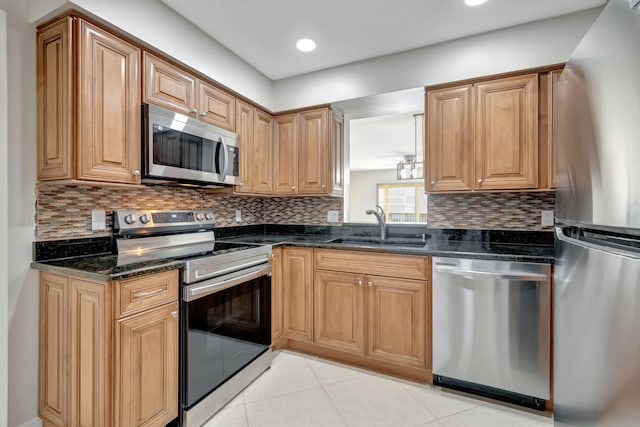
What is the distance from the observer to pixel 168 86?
1931mm

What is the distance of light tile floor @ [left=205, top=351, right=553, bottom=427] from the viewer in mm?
1749

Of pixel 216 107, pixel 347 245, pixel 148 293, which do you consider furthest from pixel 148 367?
pixel 216 107

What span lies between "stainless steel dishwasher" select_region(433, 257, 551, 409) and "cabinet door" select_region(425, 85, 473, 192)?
2.09 feet

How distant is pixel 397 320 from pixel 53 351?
1.97 m

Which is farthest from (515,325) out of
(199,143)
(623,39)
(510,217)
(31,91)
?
(31,91)

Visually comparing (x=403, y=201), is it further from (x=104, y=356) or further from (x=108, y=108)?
(x=104, y=356)

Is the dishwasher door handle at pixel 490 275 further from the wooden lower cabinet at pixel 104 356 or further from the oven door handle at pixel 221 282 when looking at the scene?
the wooden lower cabinet at pixel 104 356

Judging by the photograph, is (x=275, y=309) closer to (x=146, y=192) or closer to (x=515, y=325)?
(x=146, y=192)

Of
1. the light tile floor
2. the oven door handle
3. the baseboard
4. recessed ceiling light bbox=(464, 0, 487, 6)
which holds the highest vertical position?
recessed ceiling light bbox=(464, 0, 487, 6)

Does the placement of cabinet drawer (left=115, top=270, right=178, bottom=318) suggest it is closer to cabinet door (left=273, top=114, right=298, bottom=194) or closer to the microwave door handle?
the microwave door handle

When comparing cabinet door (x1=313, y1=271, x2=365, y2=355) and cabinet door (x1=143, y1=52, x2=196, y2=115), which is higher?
cabinet door (x1=143, y1=52, x2=196, y2=115)

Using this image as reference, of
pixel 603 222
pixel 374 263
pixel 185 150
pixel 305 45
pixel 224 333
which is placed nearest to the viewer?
pixel 603 222

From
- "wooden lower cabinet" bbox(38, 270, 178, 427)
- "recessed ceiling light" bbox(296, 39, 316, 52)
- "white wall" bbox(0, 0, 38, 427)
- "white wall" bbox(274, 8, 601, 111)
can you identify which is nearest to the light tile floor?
"wooden lower cabinet" bbox(38, 270, 178, 427)

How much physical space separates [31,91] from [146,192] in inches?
30.2
